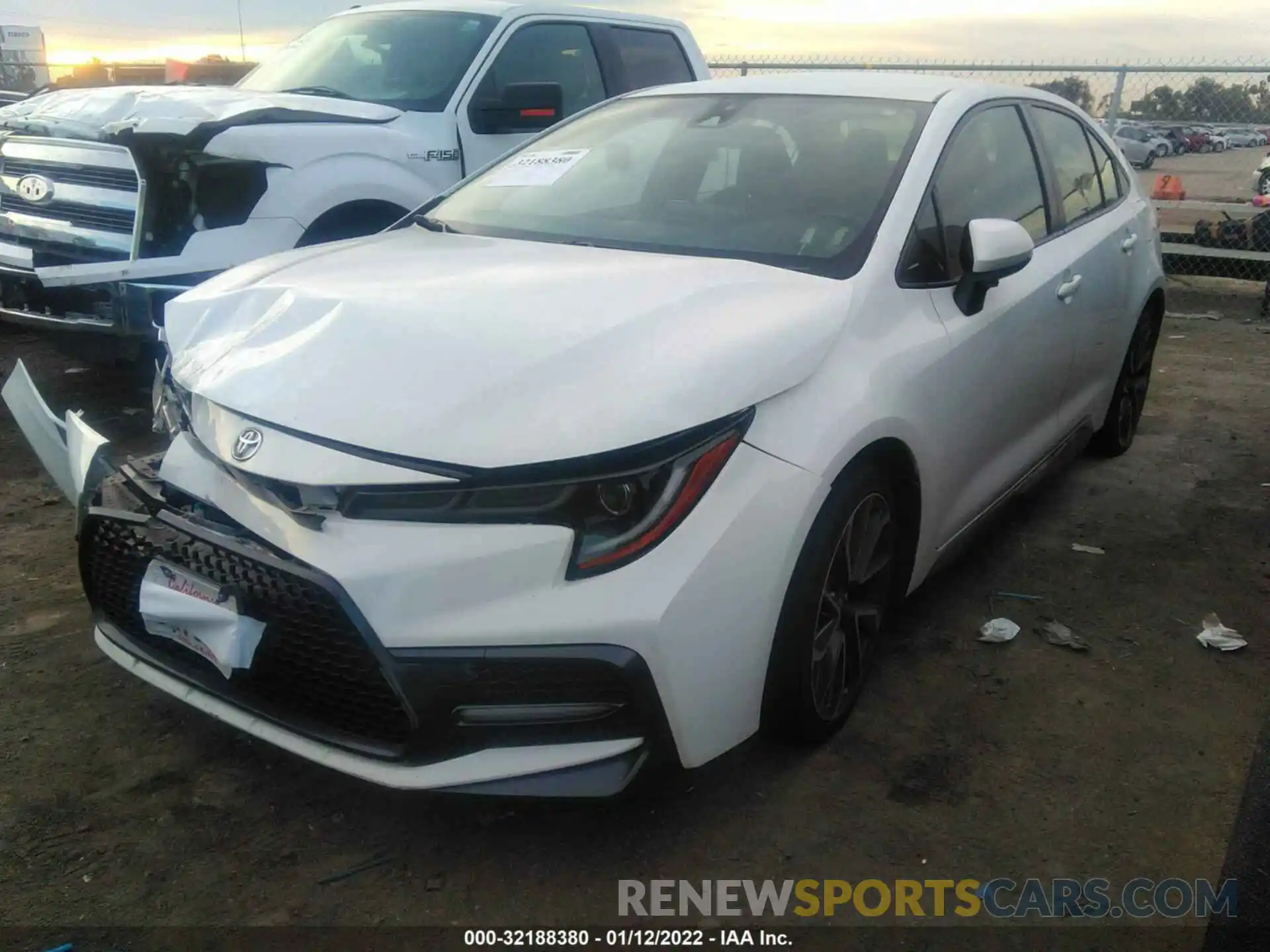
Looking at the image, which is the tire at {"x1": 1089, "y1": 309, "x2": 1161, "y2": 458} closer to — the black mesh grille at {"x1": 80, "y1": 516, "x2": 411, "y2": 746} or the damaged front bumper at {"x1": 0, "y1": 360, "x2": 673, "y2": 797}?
the damaged front bumper at {"x1": 0, "y1": 360, "x2": 673, "y2": 797}

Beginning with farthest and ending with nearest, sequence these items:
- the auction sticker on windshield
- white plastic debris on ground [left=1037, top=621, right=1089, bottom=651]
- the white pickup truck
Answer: the white pickup truck < the auction sticker on windshield < white plastic debris on ground [left=1037, top=621, right=1089, bottom=651]

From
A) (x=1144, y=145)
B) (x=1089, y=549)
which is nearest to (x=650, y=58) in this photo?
(x=1089, y=549)

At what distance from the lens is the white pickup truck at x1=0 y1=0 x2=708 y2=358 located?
14.4ft

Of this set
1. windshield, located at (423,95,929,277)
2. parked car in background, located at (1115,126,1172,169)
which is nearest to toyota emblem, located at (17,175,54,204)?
windshield, located at (423,95,929,277)

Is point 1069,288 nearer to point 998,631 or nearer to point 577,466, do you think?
point 998,631

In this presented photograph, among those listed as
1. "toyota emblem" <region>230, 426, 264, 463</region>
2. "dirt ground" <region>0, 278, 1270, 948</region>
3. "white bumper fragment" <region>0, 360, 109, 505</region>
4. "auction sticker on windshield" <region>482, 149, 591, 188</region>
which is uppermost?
"auction sticker on windshield" <region>482, 149, 591, 188</region>

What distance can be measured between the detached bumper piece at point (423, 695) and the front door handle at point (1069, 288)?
235cm

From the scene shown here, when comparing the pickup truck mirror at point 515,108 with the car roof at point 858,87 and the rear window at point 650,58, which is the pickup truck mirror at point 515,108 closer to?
the rear window at point 650,58

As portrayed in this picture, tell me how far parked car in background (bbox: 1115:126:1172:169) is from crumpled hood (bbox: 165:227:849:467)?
9160mm

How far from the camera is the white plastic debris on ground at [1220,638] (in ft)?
11.2

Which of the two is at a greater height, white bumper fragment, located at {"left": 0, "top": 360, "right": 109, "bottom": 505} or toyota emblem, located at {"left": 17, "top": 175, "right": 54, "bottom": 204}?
toyota emblem, located at {"left": 17, "top": 175, "right": 54, "bottom": 204}

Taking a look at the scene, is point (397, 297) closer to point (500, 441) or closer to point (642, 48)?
point (500, 441)

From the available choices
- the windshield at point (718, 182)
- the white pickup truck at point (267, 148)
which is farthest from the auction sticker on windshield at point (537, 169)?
the white pickup truck at point (267, 148)

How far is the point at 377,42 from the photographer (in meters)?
5.79
